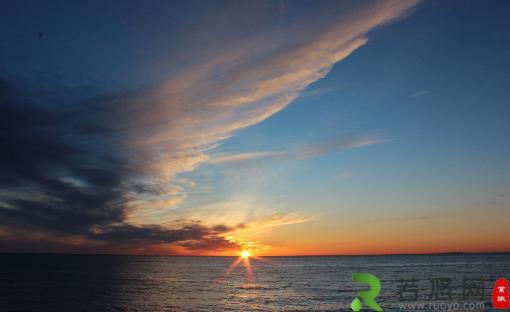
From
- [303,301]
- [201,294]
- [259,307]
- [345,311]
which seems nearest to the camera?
[345,311]

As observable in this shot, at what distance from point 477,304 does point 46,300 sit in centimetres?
6204

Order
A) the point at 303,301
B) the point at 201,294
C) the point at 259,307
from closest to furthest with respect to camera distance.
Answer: the point at 259,307 → the point at 303,301 → the point at 201,294

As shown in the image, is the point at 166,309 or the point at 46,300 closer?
the point at 166,309

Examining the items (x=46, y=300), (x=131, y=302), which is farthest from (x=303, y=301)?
(x=46, y=300)

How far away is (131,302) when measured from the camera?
54062 millimetres

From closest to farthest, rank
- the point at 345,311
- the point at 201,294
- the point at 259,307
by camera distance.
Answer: the point at 345,311, the point at 259,307, the point at 201,294

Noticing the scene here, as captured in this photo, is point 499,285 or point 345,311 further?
point 499,285

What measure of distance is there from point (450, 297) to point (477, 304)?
7562 mm

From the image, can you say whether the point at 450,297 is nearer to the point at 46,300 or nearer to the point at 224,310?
the point at 224,310

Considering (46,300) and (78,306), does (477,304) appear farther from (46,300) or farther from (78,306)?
(46,300)

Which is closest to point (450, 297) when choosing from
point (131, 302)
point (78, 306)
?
point (131, 302)

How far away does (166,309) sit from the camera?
48.7 meters

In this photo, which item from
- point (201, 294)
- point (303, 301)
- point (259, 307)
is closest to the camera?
point (259, 307)

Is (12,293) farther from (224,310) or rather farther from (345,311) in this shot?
(345,311)
